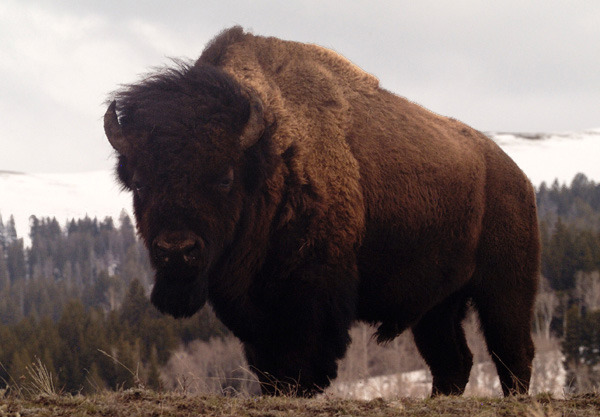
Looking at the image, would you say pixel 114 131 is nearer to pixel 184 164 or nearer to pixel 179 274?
pixel 184 164

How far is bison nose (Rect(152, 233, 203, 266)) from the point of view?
467 centimetres

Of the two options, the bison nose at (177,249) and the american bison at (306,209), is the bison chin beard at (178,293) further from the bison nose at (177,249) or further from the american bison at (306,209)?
the bison nose at (177,249)

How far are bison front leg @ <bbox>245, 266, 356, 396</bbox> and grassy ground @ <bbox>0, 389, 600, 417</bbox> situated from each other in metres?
1.15

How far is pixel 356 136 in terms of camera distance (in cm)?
618

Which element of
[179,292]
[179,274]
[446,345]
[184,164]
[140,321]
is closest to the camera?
[179,274]

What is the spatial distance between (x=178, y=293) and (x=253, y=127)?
1.38 metres

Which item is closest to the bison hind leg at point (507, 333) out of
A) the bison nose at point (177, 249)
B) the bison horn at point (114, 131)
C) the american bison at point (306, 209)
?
the american bison at point (306, 209)

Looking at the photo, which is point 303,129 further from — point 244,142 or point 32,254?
point 32,254

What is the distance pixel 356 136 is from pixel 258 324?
189 centimetres

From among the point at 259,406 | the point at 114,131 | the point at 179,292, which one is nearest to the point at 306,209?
the point at 179,292

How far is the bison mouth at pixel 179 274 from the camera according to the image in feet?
15.4

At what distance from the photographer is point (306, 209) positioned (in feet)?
18.2

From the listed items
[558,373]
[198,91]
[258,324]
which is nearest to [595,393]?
[258,324]

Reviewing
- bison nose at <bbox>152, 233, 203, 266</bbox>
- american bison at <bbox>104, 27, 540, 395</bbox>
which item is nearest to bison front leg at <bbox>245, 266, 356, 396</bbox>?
american bison at <bbox>104, 27, 540, 395</bbox>
